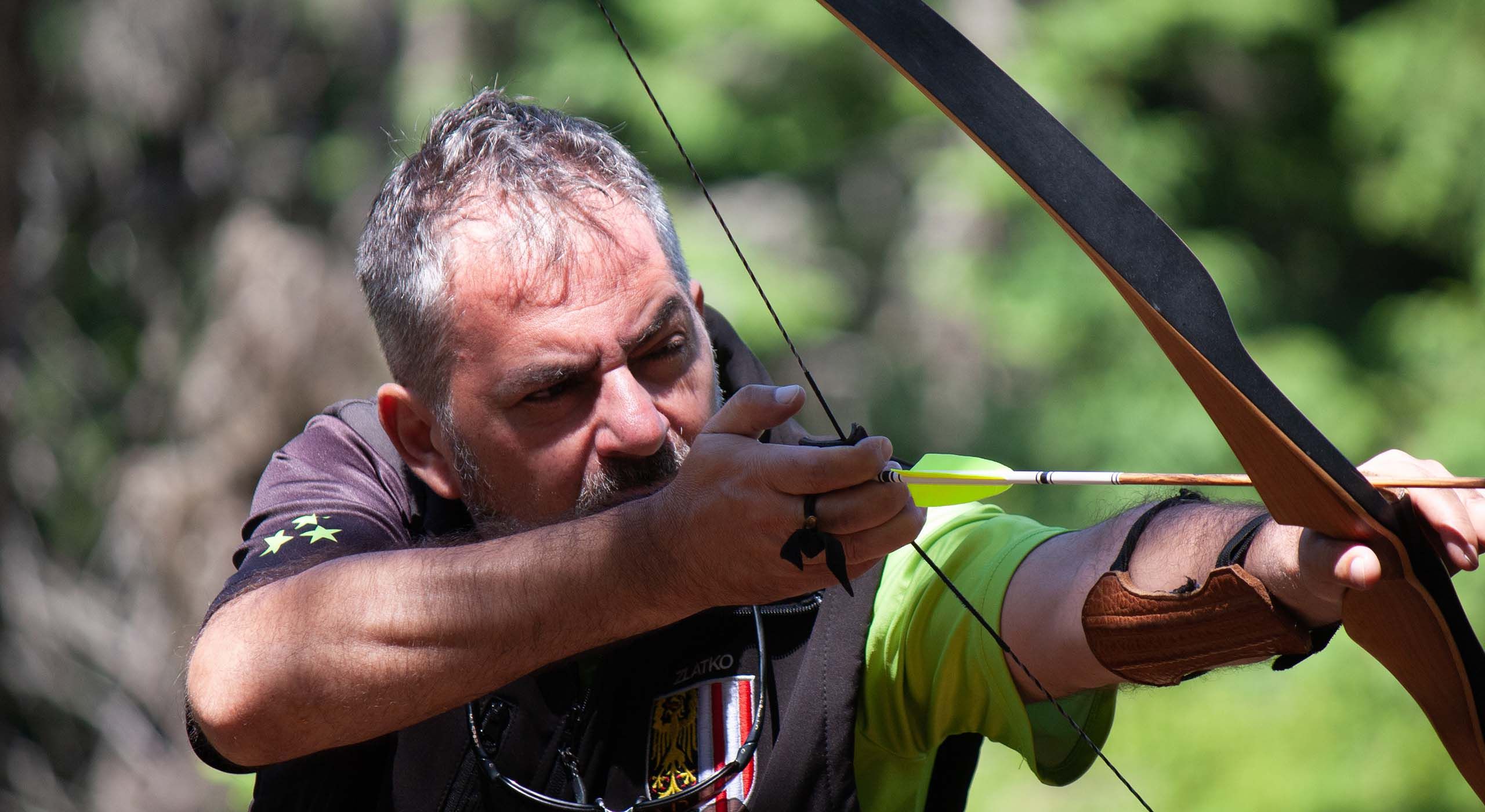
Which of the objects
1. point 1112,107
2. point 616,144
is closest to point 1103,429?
point 1112,107

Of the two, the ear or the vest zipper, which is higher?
the ear

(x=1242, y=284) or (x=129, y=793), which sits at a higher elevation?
(x=1242, y=284)

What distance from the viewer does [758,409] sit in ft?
3.60

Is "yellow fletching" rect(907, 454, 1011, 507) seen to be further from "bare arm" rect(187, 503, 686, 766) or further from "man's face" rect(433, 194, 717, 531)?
"man's face" rect(433, 194, 717, 531)

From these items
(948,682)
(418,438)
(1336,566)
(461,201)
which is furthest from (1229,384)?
(418,438)

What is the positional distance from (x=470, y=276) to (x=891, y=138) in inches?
233

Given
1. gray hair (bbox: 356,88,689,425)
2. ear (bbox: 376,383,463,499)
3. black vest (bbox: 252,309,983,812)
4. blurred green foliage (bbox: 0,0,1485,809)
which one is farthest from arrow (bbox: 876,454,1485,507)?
blurred green foliage (bbox: 0,0,1485,809)

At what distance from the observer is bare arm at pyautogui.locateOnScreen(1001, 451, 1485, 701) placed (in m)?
1.00

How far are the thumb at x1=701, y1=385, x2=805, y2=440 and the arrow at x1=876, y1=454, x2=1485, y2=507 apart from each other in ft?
0.32

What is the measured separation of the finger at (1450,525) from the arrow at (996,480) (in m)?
0.01

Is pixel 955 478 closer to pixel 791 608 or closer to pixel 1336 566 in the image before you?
pixel 1336 566

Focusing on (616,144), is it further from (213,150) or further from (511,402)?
(213,150)

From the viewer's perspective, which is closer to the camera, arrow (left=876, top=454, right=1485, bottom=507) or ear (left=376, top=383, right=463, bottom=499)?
arrow (left=876, top=454, right=1485, bottom=507)

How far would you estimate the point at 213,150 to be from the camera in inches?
251
